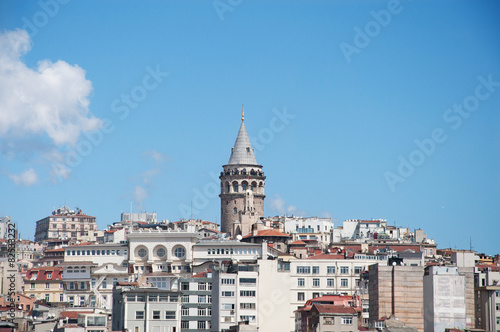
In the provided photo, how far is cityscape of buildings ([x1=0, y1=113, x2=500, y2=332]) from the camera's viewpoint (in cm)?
7975

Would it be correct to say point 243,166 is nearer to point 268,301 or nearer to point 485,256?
point 485,256

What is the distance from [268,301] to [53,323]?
19215 mm

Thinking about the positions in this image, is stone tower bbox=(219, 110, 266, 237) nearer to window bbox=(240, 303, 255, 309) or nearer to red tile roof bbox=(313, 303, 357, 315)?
window bbox=(240, 303, 255, 309)

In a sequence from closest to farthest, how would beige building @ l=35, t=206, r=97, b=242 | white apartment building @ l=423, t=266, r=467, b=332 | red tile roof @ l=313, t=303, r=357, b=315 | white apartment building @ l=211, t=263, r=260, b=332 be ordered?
red tile roof @ l=313, t=303, r=357, b=315
white apartment building @ l=423, t=266, r=467, b=332
white apartment building @ l=211, t=263, r=260, b=332
beige building @ l=35, t=206, r=97, b=242

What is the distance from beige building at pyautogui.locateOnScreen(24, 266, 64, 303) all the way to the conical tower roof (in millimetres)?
40872

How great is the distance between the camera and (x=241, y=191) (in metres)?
151

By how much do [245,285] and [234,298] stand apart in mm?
1757

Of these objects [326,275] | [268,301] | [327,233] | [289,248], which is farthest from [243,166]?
[268,301]

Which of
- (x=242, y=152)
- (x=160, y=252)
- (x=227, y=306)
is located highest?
(x=242, y=152)

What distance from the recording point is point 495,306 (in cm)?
8906

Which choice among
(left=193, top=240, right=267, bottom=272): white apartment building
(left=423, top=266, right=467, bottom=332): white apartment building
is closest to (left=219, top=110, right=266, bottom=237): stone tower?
(left=193, top=240, right=267, bottom=272): white apartment building

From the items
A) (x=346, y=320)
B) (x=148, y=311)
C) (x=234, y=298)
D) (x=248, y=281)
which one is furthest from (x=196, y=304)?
(x=346, y=320)

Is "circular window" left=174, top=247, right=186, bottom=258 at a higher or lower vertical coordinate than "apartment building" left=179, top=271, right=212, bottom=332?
higher

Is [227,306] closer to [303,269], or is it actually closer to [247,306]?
[247,306]
